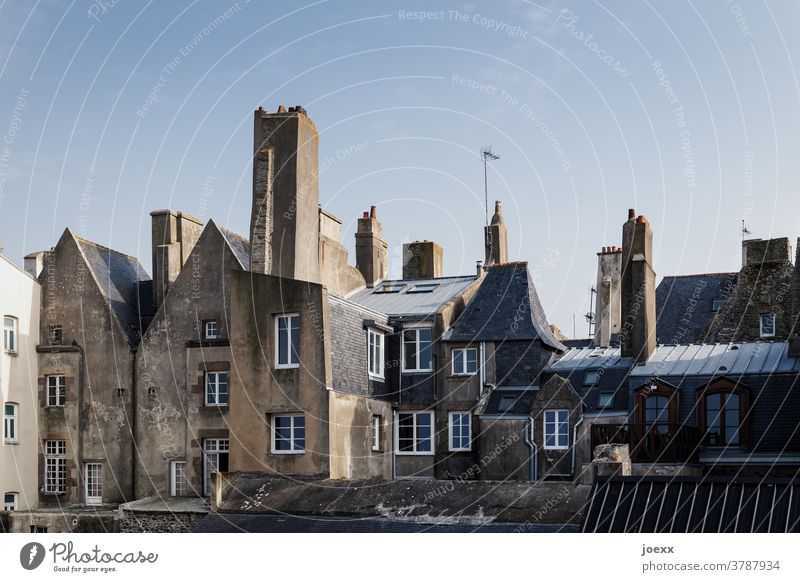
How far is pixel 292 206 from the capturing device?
39438 mm

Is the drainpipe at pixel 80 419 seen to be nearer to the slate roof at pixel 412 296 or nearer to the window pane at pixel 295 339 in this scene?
the slate roof at pixel 412 296

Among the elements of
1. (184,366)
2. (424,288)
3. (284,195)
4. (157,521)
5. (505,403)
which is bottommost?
(157,521)

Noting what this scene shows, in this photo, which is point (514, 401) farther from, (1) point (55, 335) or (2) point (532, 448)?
(1) point (55, 335)

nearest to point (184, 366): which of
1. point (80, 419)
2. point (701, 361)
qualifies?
point (80, 419)

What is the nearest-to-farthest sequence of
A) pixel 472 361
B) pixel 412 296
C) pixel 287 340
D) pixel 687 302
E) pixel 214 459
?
pixel 287 340, pixel 472 361, pixel 214 459, pixel 412 296, pixel 687 302

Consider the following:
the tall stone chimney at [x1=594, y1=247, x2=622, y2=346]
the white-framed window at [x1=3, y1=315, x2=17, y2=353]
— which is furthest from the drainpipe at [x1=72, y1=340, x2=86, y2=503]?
the tall stone chimney at [x1=594, y1=247, x2=622, y2=346]

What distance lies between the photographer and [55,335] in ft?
156

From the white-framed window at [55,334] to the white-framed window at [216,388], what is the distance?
A: 23.4ft

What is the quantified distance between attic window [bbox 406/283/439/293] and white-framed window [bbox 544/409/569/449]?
9.01m

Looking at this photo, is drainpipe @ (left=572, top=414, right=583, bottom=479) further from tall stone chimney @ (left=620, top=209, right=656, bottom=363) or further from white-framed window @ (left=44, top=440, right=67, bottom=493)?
white-framed window @ (left=44, top=440, right=67, bottom=493)

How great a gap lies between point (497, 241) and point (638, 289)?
42.7 feet

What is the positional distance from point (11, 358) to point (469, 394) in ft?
62.1

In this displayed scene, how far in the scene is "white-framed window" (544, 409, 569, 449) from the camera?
4031 centimetres

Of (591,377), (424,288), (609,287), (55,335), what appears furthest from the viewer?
(609,287)
